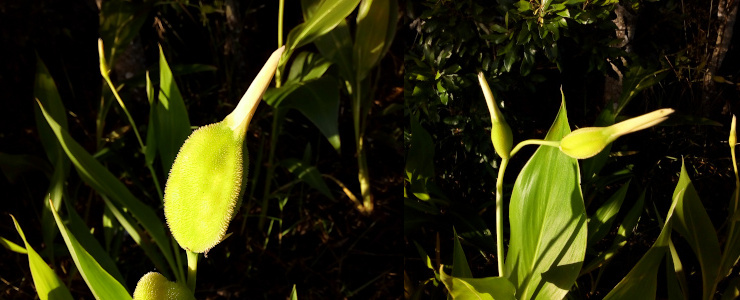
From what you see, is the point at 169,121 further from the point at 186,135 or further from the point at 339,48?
the point at 339,48

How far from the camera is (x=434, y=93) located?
0.51 m

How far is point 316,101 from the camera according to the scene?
572mm

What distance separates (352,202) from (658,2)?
401 mm

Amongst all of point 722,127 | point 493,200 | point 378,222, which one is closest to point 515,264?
point 493,200

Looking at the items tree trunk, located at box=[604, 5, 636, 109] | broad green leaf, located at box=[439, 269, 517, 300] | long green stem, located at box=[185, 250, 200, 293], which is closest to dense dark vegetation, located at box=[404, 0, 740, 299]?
tree trunk, located at box=[604, 5, 636, 109]

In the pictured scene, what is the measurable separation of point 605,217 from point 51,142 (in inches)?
20.2

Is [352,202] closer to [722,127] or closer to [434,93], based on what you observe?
[434,93]

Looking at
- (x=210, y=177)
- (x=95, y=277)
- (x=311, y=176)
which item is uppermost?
(x=210, y=177)

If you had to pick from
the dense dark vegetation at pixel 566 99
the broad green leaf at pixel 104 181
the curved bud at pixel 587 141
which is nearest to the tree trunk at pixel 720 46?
the dense dark vegetation at pixel 566 99

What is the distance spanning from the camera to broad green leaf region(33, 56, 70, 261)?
56 centimetres

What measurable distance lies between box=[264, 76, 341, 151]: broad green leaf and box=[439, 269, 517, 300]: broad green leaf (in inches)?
8.0

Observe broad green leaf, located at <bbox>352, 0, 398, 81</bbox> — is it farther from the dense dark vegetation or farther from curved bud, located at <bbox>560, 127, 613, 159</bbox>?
curved bud, located at <bbox>560, 127, 613, 159</bbox>

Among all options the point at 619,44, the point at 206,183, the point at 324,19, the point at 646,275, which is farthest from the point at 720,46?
the point at 206,183

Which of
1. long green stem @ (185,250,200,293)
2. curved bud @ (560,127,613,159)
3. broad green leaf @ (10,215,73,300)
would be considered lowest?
broad green leaf @ (10,215,73,300)
